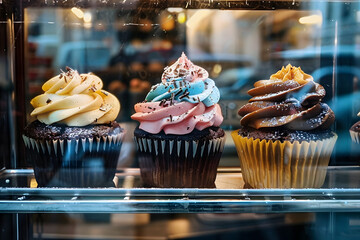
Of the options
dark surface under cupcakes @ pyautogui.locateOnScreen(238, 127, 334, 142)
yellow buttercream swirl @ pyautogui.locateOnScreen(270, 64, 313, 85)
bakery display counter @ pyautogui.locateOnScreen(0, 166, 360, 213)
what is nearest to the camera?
bakery display counter @ pyautogui.locateOnScreen(0, 166, 360, 213)

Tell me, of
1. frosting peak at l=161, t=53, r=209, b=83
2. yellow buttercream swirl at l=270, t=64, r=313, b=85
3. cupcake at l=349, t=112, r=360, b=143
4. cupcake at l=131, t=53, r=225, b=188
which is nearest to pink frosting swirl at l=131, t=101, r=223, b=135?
cupcake at l=131, t=53, r=225, b=188

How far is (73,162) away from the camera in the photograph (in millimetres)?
1428

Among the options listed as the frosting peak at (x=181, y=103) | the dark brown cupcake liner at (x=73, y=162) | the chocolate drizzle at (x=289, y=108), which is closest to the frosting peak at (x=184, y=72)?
the frosting peak at (x=181, y=103)

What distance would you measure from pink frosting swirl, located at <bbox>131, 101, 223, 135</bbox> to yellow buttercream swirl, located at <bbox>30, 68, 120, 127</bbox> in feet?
0.43

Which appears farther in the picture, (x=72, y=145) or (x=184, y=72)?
(x=184, y=72)

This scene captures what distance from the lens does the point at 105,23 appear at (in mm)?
1577

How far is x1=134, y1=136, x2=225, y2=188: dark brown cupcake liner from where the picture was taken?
1.44 metres

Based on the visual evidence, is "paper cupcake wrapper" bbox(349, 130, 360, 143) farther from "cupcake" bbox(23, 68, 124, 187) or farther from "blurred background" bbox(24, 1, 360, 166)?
"cupcake" bbox(23, 68, 124, 187)

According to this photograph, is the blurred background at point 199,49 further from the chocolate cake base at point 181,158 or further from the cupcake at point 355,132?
the chocolate cake base at point 181,158

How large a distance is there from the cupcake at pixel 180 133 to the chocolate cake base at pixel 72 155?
0.45 feet

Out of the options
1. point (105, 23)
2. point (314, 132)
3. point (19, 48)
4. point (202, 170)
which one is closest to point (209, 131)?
point (202, 170)

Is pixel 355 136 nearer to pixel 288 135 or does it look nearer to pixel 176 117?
pixel 288 135

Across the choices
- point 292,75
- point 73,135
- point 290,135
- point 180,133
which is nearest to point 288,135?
point 290,135

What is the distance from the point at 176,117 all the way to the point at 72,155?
38cm
